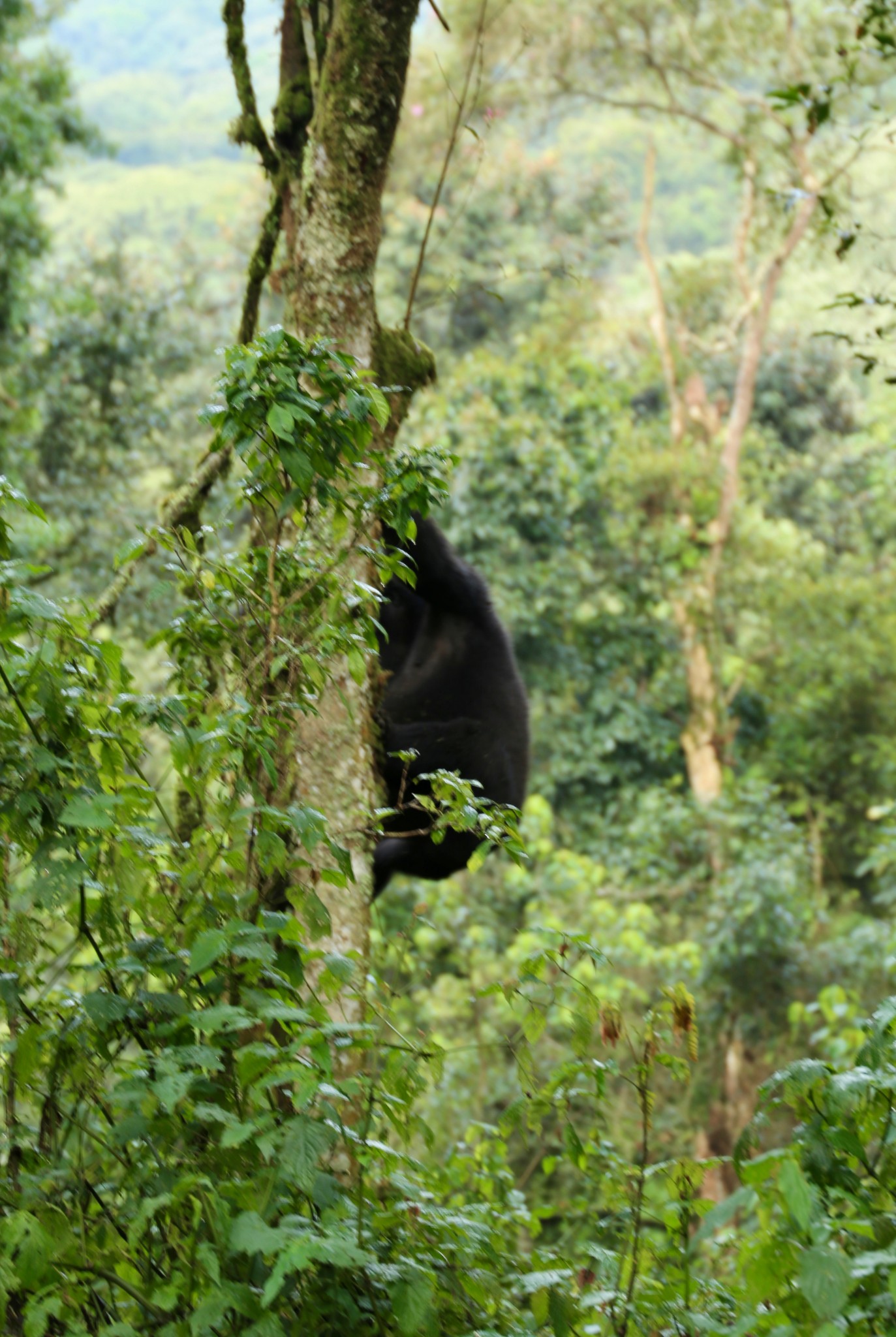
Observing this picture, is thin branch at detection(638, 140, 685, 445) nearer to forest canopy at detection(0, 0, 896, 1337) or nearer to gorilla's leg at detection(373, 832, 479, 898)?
forest canopy at detection(0, 0, 896, 1337)

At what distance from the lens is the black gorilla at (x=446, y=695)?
3641 mm

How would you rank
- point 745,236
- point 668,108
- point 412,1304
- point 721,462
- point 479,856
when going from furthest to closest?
point 745,236
point 668,108
point 721,462
point 479,856
point 412,1304

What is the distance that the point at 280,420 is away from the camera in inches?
58.9

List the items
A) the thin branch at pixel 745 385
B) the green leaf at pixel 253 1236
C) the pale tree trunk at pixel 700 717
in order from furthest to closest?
the thin branch at pixel 745 385 < the pale tree trunk at pixel 700 717 < the green leaf at pixel 253 1236

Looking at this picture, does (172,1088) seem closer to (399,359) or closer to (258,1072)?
(258,1072)

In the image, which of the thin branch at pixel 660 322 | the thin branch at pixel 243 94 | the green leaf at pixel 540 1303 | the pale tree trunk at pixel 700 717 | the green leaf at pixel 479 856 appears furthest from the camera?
the thin branch at pixel 660 322

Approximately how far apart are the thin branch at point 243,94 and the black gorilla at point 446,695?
109cm

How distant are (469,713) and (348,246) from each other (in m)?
1.82

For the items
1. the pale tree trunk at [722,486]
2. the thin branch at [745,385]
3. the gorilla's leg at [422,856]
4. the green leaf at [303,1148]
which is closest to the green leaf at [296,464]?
the green leaf at [303,1148]

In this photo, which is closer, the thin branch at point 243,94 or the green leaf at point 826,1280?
the green leaf at point 826,1280

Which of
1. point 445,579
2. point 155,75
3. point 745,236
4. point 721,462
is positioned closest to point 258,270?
point 445,579

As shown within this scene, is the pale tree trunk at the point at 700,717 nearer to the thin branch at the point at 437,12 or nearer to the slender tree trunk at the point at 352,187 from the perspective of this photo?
the slender tree trunk at the point at 352,187

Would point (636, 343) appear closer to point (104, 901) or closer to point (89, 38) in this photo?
point (104, 901)

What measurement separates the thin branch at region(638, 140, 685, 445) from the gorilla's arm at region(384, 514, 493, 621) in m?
8.43
